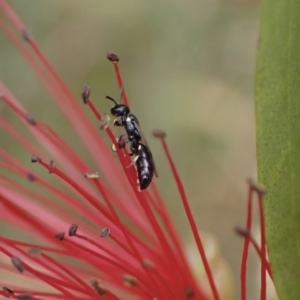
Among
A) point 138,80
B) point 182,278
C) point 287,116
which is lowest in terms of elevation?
point 182,278

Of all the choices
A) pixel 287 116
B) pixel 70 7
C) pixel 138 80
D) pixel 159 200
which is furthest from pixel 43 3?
pixel 287 116

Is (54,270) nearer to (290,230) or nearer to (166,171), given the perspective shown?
(290,230)

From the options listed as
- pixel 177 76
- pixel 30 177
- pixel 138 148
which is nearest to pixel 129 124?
pixel 138 148

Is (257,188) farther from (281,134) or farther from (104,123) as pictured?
(104,123)

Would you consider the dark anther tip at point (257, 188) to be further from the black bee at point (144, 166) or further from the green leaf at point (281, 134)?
the black bee at point (144, 166)

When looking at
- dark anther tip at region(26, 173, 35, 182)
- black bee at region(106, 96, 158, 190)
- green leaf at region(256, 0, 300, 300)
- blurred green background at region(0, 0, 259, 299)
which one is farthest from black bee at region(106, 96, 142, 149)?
blurred green background at region(0, 0, 259, 299)
